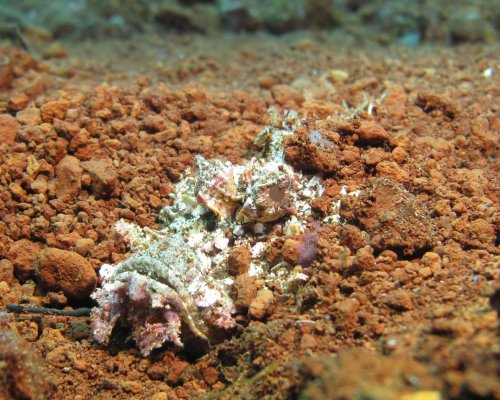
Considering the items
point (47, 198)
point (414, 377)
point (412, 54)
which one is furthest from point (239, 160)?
point (412, 54)

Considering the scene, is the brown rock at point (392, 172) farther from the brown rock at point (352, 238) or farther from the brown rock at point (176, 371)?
the brown rock at point (176, 371)

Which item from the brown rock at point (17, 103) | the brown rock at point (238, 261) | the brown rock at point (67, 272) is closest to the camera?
the brown rock at point (238, 261)

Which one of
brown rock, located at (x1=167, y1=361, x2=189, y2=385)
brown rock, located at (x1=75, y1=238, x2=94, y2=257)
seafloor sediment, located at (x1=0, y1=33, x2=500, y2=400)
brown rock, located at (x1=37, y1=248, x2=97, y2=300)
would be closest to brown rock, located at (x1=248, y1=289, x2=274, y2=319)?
seafloor sediment, located at (x1=0, y1=33, x2=500, y2=400)

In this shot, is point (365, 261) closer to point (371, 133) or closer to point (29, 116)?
point (371, 133)

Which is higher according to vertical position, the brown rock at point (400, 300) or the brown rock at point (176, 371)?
the brown rock at point (400, 300)

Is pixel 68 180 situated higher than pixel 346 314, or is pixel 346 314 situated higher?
pixel 68 180

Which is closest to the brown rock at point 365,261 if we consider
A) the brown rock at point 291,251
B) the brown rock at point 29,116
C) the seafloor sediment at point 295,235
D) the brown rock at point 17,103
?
the seafloor sediment at point 295,235

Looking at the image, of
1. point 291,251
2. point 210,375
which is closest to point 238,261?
point 291,251
